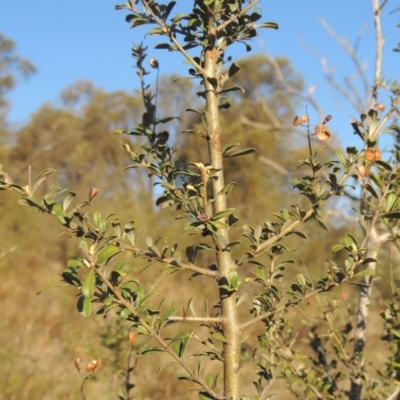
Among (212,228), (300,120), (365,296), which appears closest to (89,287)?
(212,228)

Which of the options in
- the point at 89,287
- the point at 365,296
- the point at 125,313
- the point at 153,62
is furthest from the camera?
the point at 365,296

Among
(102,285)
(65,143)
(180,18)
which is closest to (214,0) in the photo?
(180,18)

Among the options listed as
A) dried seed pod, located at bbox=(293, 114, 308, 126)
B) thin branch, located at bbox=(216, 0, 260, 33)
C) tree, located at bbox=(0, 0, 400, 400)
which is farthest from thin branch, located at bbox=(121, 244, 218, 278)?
thin branch, located at bbox=(216, 0, 260, 33)

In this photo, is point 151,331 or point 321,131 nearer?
point 151,331

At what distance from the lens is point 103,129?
1848 cm

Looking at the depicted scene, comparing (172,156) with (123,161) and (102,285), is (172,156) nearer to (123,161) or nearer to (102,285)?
(102,285)

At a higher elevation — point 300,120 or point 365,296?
point 300,120

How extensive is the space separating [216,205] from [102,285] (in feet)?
0.74

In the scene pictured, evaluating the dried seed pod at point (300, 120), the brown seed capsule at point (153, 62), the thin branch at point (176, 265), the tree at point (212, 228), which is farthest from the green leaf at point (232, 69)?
the thin branch at point (176, 265)

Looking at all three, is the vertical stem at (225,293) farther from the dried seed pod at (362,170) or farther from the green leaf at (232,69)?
the dried seed pod at (362,170)

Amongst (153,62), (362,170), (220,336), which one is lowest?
(220,336)

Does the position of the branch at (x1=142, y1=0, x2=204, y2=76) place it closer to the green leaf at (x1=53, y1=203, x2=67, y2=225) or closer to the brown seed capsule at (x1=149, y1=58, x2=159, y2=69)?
the brown seed capsule at (x1=149, y1=58, x2=159, y2=69)

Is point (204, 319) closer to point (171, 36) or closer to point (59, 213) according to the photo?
point (59, 213)

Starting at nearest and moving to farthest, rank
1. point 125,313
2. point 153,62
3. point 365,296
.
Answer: point 125,313 → point 153,62 → point 365,296
